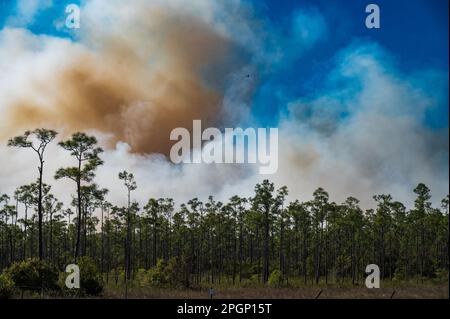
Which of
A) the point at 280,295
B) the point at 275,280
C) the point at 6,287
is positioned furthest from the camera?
the point at 275,280

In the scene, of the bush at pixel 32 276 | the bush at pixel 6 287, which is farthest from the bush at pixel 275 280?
the bush at pixel 6 287

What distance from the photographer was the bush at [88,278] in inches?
1142

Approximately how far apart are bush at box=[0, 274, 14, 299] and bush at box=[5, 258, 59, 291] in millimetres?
1187

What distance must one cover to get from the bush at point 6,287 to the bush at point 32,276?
1187 mm

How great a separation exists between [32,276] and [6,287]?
238 cm

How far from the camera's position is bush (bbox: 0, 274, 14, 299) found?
976 inches

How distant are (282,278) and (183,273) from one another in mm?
10848

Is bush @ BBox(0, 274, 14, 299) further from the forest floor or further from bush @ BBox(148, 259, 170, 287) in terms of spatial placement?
bush @ BBox(148, 259, 170, 287)

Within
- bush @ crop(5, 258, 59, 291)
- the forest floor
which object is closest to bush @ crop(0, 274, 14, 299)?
bush @ crop(5, 258, 59, 291)

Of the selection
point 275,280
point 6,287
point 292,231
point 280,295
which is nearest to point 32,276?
point 6,287

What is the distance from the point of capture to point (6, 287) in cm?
2522

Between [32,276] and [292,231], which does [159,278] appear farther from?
[292,231]

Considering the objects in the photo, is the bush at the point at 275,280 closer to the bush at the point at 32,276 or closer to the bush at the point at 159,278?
the bush at the point at 159,278
